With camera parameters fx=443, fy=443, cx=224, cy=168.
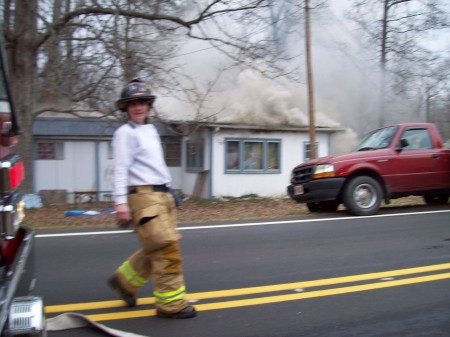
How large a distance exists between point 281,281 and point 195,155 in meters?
13.2

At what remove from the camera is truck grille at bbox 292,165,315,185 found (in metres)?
8.32

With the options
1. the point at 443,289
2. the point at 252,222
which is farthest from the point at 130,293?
the point at 252,222

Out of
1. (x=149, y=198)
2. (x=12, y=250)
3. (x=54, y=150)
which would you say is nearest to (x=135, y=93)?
(x=149, y=198)

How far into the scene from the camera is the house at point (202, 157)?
16.3 metres

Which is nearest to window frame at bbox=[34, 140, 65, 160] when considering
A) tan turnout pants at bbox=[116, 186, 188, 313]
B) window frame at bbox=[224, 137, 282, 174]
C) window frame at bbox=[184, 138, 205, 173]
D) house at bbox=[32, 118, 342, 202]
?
house at bbox=[32, 118, 342, 202]

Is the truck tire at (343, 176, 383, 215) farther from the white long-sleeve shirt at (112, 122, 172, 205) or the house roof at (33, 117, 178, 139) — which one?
the house roof at (33, 117, 178, 139)

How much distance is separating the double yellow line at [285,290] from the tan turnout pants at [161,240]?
0.97ft

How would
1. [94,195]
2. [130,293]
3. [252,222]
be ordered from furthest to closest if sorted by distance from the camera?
1. [94,195]
2. [252,222]
3. [130,293]

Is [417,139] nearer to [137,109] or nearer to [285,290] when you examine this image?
[285,290]

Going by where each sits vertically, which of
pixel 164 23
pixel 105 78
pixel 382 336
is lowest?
pixel 382 336

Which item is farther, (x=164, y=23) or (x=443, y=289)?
(x=164, y=23)

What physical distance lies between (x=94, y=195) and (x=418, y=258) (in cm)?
1340

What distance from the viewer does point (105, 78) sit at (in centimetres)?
1222

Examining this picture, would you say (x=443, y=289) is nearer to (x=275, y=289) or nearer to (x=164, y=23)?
(x=275, y=289)
